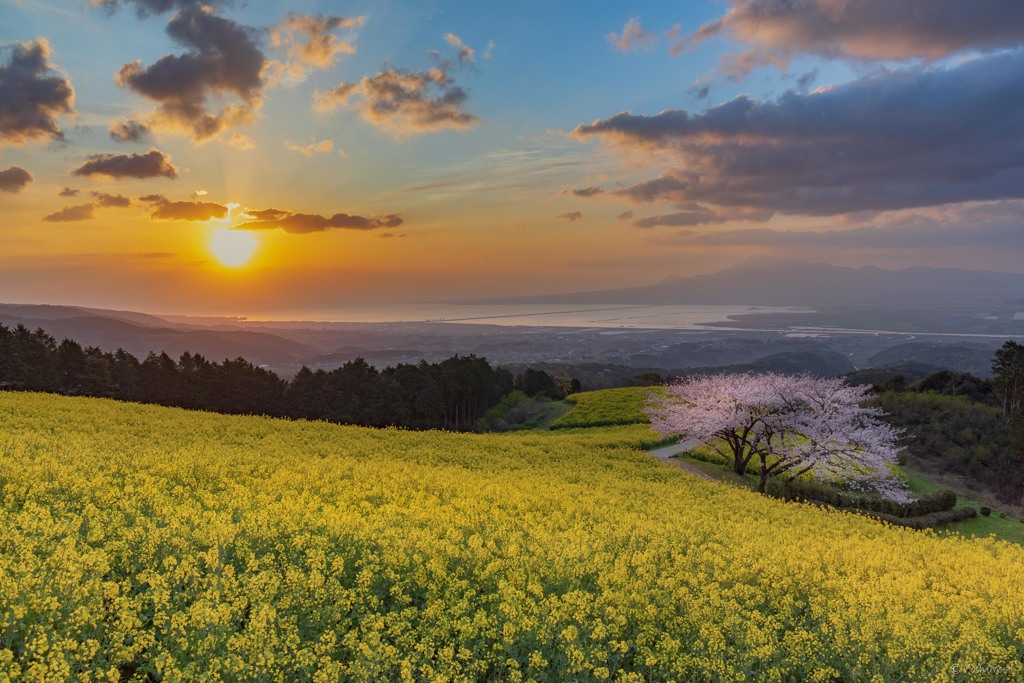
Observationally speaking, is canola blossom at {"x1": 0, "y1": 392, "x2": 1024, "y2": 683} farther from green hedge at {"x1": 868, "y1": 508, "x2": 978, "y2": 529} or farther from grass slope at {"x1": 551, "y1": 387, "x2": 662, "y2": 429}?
grass slope at {"x1": 551, "y1": 387, "x2": 662, "y2": 429}

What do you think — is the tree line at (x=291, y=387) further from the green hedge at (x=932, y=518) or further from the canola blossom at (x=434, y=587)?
the canola blossom at (x=434, y=587)

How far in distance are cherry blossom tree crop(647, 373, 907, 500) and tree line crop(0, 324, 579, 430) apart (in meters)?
55.0

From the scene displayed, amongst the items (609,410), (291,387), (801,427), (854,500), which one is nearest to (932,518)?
(854,500)

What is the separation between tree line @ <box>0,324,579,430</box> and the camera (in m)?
84.8

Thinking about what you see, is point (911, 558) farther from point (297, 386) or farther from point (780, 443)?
point (297, 386)

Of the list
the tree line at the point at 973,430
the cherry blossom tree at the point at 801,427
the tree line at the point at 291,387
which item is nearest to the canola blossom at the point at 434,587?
the cherry blossom tree at the point at 801,427

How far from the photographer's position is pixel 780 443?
3794cm

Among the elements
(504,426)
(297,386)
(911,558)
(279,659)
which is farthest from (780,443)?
(297,386)

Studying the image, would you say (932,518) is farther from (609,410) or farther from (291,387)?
(291,387)

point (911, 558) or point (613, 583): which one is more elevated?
point (613, 583)

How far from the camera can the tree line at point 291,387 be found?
84.8 m

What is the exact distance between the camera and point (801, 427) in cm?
3638

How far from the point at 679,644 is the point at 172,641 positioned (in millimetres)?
6939

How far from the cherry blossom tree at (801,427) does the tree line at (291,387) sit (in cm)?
5502
